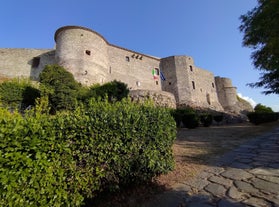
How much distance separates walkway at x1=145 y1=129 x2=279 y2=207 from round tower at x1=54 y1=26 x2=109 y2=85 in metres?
16.5

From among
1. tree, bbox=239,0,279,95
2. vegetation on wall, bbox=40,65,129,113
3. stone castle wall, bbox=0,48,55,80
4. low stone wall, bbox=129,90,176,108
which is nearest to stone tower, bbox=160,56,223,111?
low stone wall, bbox=129,90,176,108

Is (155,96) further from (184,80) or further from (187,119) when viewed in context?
(184,80)

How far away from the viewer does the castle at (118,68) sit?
1773 cm

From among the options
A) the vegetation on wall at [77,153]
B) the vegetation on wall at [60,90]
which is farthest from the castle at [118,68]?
the vegetation on wall at [77,153]

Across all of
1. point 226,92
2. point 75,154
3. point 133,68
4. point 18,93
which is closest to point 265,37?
point 75,154

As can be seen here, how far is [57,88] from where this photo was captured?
10203 millimetres

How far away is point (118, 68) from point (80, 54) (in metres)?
6.17

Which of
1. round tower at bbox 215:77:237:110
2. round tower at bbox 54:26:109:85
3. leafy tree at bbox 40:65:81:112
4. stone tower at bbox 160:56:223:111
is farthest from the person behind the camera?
round tower at bbox 215:77:237:110

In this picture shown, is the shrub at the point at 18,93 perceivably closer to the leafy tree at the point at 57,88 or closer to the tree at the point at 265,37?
the leafy tree at the point at 57,88

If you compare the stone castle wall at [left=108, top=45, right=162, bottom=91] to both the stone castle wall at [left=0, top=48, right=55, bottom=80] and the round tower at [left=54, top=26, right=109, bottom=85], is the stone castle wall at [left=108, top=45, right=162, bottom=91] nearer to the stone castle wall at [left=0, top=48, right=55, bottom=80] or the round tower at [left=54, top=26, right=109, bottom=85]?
the round tower at [left=54, top=26, right=109, bottom=85]

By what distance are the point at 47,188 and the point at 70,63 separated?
18.1 m

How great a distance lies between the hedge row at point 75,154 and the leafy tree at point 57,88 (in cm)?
860

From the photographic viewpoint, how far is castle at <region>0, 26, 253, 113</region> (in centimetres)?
1773

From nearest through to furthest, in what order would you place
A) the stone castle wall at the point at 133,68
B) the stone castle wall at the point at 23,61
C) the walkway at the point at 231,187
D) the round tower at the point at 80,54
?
the walkway at the point at 231,187 → the round tower at the point at 80,54 → the stone castle wall at the point at 23,61 → the stone castle wall at the point at 133,68
